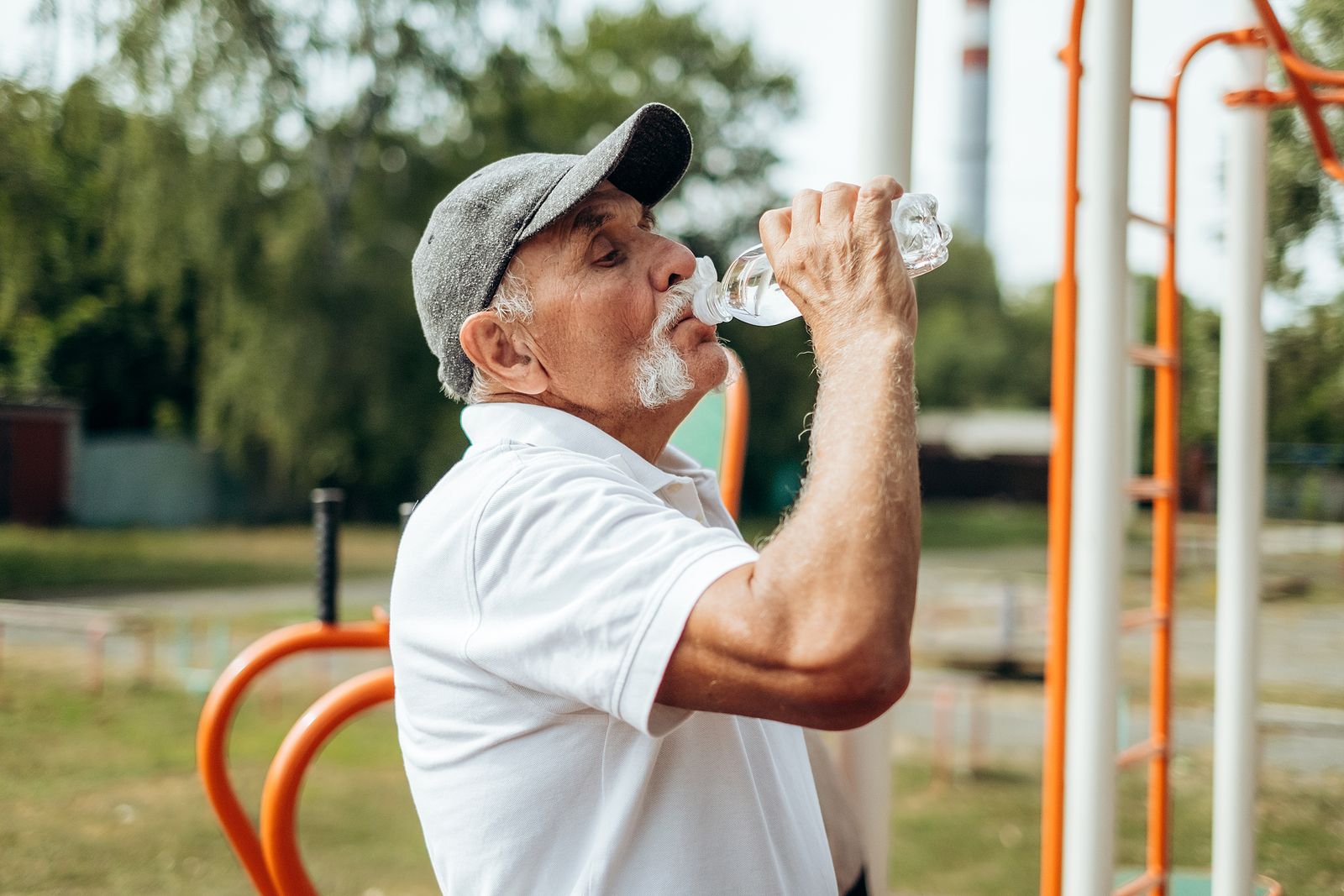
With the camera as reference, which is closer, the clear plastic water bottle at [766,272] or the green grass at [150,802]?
the clear plastic water bottle at [766,272]

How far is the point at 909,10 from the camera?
1.87 m

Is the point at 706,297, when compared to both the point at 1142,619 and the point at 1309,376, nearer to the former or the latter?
the point at 1142,619

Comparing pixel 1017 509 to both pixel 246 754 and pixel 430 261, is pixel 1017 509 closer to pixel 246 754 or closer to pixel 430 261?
pixel 246 754

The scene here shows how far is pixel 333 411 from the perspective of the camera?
16.7 m

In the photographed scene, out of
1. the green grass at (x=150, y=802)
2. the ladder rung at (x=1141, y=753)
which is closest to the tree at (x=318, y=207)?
the green grass at (x=150, y=802)

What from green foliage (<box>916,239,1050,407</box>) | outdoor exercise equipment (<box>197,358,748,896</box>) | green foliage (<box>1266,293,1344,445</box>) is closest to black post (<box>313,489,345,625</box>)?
outdoor exercise equipment (<box>197,358,748,896</box>)

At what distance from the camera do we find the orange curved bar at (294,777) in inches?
78.7

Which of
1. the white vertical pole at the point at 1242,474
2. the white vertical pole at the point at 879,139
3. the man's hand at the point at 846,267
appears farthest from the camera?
the white vertical pole at the point at 1242,474

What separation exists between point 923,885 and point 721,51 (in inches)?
941

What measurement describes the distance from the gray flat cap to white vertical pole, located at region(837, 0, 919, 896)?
50 centimetres

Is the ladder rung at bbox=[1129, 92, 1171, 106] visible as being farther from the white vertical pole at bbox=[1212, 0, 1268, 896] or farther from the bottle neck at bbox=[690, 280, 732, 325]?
the bottle neck at bbox=[690, 280, 732, 325]

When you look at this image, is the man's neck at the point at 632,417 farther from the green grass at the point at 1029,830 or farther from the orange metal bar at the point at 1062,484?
the green grass at the point at 1029,830

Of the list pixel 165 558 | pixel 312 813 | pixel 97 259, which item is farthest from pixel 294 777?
pixel 165 558

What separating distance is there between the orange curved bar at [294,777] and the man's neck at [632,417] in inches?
33.0
